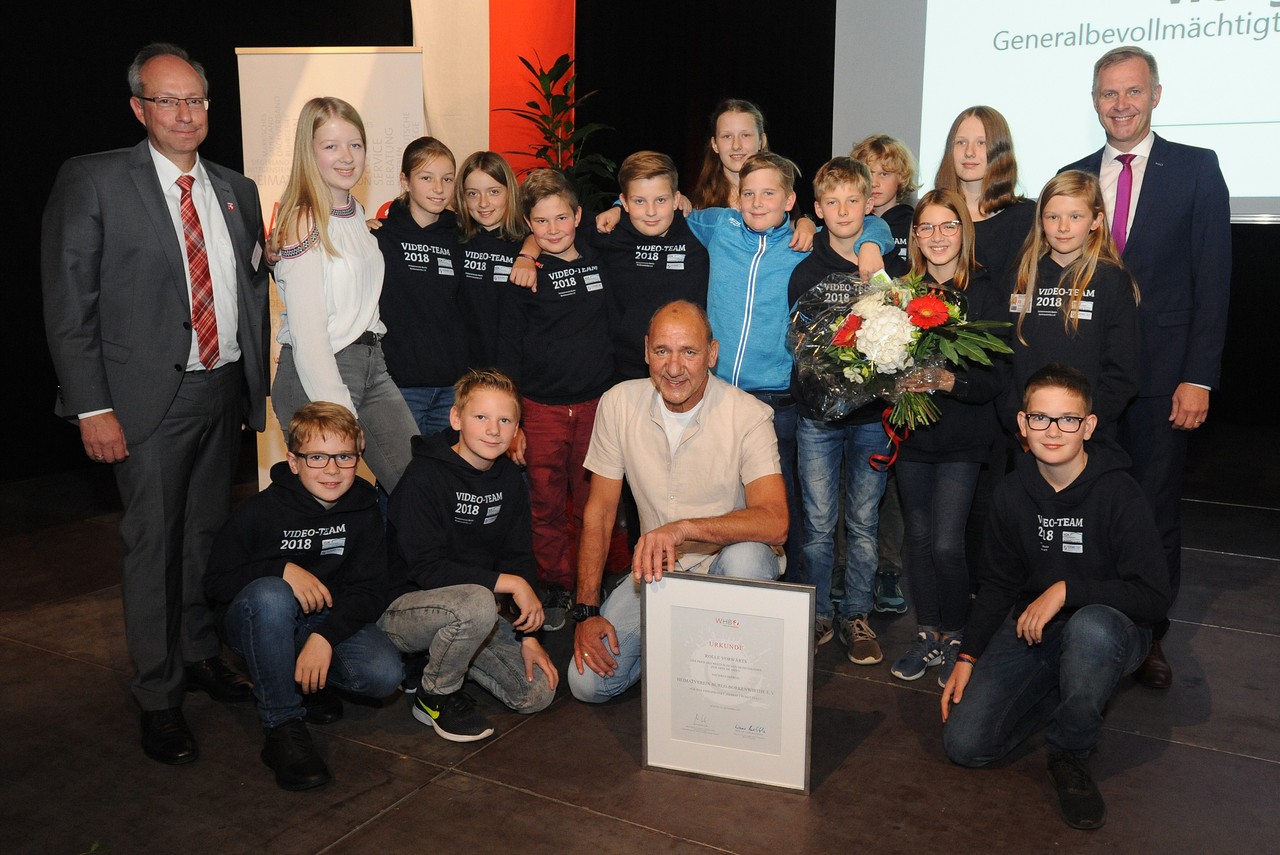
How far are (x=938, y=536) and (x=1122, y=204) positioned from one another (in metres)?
1.32

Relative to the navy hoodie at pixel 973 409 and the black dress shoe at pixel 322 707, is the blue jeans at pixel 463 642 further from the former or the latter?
the navy hoodie at pixel 973 409

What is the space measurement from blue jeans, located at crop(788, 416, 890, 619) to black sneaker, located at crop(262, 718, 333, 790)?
173 centimetres

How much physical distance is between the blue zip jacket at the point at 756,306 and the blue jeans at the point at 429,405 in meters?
1.05

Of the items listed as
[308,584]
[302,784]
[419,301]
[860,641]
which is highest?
[419,301]

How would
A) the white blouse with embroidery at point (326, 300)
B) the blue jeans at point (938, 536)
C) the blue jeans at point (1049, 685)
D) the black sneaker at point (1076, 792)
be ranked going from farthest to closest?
the blue jeans at point (938, 536) → the white blouse with embroidery at point (326, 300) → the blue jeans at point (1049, 685) → the black sneaker at point (1076, 792)

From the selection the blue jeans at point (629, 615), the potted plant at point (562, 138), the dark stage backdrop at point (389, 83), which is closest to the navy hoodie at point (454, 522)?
the blue jeans at point (629, 615)

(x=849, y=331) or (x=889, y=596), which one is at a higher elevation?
(x=849, y=331)

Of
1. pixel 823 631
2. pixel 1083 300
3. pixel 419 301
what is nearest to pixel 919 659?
pixel 823 631

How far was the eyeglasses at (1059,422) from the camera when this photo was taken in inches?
113

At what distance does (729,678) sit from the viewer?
9.07ft

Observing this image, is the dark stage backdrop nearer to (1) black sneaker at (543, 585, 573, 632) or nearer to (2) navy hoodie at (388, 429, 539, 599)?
(1) black sneaker at (543, 585, 573, 632)

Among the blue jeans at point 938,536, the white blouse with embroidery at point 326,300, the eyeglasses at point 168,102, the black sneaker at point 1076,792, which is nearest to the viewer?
the black sneaker at point 1076,792

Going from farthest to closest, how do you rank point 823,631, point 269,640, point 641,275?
point 641,275, point 823,631, point 269,640

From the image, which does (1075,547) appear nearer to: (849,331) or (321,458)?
(849,331)
